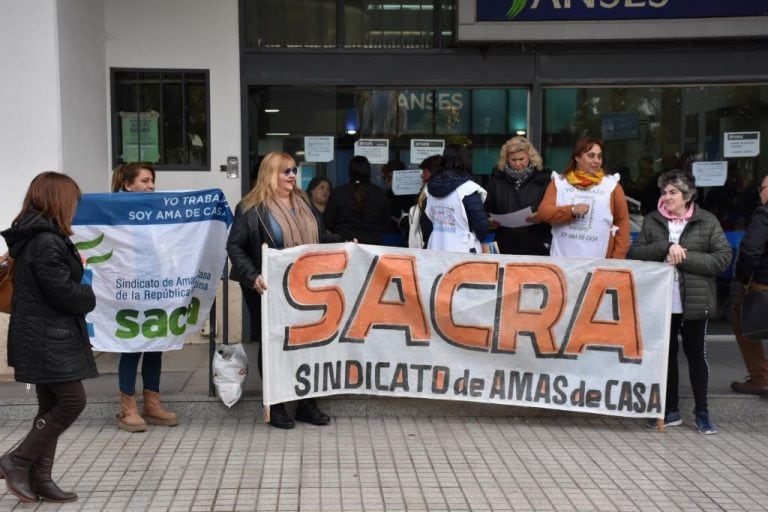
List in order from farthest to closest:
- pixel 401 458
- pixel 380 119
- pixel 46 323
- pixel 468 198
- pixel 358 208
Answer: pixel 380 119 → pixel 358 208 → pixel 468 198 → pixel 401 458 → pixel 46 323

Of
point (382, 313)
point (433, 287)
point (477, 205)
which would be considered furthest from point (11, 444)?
point (477, 205)

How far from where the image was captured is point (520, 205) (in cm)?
664

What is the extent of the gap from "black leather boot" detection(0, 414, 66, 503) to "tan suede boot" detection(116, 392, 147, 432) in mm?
1284

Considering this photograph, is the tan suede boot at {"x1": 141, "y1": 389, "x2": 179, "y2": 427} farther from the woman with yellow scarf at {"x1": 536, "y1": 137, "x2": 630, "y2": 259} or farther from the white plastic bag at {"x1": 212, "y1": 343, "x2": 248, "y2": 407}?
the woman with yellow scarf at {"x1": 536, "y1": 137, "x2": 630, "y2": 259}

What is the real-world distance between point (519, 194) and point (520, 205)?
0.08 meters

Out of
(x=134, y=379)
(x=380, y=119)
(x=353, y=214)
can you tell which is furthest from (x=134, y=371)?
(x=380, y=119)

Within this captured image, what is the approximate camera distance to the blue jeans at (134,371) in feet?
19.3

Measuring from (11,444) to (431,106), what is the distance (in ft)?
15.8

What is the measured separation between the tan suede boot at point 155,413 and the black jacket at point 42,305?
1532mm

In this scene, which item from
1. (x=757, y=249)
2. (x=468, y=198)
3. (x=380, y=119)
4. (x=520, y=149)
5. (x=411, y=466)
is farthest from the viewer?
(x=380, y=119)

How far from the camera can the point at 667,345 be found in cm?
584

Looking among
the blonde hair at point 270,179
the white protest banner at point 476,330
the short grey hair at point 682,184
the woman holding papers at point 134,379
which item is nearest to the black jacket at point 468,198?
the white protest banner at point 476,330

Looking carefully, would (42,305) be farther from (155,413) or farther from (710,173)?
(710,173)

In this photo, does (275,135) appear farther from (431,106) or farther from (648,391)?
(648,391)
